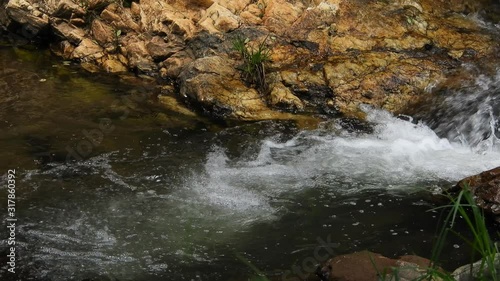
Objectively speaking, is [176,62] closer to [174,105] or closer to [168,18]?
[168,18]

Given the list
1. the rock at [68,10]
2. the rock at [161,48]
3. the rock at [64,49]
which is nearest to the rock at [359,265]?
the rock at [161,48]

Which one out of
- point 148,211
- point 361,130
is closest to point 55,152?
point 148,211

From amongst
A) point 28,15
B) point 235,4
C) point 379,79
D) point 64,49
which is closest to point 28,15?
point 28,15

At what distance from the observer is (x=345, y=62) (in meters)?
8.13

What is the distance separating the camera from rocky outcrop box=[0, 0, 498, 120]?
7805 mm

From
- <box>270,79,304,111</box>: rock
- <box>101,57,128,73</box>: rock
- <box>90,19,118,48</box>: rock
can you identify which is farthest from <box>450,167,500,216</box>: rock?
<box>90,19,118,48</box>: rock

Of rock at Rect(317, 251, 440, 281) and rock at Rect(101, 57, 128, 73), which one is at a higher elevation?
rock at Rect(101, 57, 128, 73)

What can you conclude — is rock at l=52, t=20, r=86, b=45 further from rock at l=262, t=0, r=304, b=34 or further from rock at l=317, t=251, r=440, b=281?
rock at l=317, t=251, r=440, b=281

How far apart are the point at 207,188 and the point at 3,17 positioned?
22.1ft

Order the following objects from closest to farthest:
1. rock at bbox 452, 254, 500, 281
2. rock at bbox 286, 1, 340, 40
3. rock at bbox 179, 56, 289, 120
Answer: rock at bbox 452, 254, 500, 281, rock at bbox 179, 56, 289, 120, rock at bbox 286, 1, 340, 40

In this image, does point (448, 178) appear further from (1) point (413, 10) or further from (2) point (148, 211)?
(1) point (413, 10)

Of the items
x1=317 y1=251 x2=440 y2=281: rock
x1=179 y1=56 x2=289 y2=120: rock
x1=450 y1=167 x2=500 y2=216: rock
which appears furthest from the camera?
x1=179 y1=56 x2=289 y2=120: rock

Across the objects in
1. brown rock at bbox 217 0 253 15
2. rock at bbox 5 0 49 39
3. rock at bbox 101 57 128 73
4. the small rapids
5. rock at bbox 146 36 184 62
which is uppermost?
brown rock at bbox 217 0 253 15

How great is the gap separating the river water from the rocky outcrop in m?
0.45
